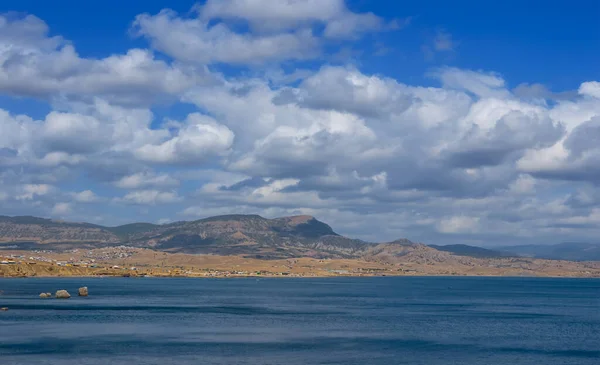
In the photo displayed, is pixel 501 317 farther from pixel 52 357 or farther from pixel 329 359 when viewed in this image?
pixel 52 357

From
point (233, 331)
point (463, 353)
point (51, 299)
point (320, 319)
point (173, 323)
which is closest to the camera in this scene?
point (463, 353)

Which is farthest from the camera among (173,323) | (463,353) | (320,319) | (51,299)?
(51,299)

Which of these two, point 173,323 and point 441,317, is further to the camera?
point 441,317

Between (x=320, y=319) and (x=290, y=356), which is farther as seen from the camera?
(x=320, y=319)

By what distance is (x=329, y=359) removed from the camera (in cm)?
9312

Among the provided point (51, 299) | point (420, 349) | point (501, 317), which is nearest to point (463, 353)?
point (420, 349)

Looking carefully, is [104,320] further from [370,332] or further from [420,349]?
[420,349]

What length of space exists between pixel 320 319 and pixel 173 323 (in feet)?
110

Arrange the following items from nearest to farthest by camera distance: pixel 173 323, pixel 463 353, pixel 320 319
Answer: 1. pixel 463 353
2. pixel 173 323
3. pixel 320 319

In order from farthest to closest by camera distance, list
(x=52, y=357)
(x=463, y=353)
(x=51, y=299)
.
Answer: (x=51, y=299) → (x=463, y=353) → (x=52, y=357)

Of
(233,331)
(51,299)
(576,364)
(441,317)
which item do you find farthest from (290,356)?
(51,299)

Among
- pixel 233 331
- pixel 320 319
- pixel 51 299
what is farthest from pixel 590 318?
pixel 51 299

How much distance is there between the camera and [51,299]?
194000mm

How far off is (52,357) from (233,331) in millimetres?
40231
